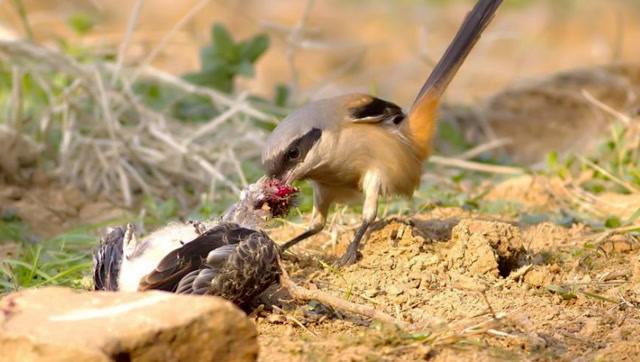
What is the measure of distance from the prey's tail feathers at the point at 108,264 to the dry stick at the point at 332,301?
0.62 m

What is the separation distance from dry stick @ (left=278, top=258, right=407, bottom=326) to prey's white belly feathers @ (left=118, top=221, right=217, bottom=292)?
417mm

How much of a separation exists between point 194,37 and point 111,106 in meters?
2.19

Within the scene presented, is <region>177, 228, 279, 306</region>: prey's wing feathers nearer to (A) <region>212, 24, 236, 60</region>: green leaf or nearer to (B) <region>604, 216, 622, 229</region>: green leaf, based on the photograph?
(B) <region>604, 216, 622, 229</region>: green leaf

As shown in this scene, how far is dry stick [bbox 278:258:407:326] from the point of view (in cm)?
335

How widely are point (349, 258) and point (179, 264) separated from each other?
1.03 meters

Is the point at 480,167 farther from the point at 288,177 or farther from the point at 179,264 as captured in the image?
the point at 179,264

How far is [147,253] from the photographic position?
3.59m

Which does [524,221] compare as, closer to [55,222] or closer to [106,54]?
[55,222]

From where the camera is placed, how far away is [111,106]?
6.73 metres

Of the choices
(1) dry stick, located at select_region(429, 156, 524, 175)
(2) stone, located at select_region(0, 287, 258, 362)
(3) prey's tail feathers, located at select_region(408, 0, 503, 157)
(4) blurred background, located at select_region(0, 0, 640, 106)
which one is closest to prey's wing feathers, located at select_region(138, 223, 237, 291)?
(2) stone, located at select_region(0, 287, 258, 362)

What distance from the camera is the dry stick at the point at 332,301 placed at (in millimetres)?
3348

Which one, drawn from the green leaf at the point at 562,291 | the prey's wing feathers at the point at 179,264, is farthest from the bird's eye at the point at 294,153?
the green leaf at the point at 562,291

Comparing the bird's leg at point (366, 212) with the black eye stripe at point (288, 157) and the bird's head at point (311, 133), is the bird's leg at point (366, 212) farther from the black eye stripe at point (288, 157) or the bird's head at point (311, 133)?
the black eye stripe at point (288, 157)

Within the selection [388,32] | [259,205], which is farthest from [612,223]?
[388,32]
